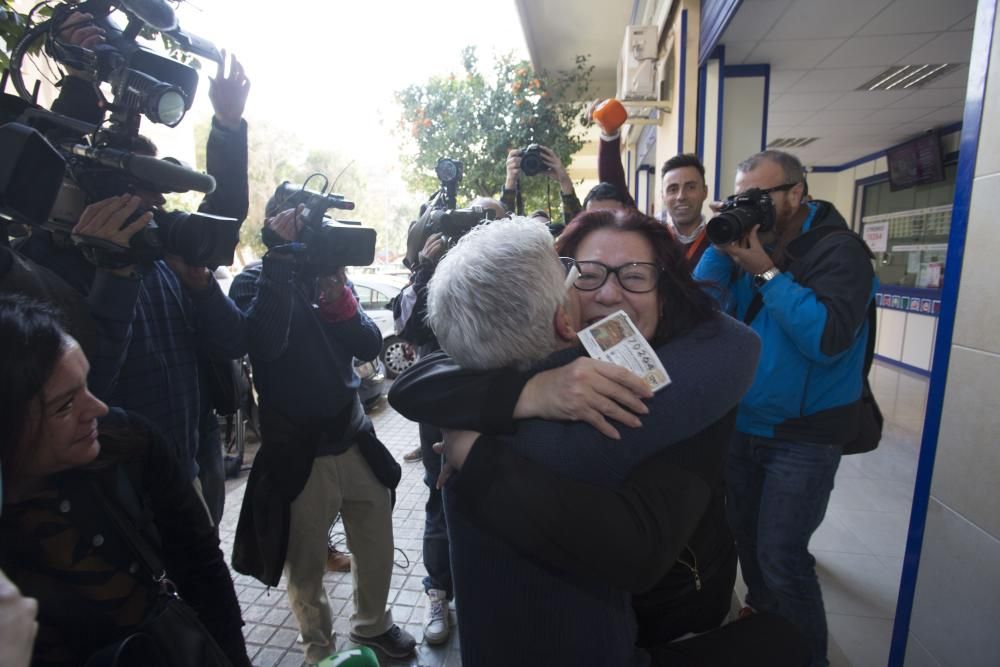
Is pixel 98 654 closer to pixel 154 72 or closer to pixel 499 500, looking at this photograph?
pixel 499 500

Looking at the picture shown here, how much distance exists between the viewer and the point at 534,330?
92 cm

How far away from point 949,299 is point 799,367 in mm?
448

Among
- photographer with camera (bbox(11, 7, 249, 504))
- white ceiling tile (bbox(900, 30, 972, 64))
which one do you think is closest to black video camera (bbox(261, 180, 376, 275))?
photographer with camera (bbox(11, 7, 249, 504))

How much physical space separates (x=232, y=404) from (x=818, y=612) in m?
2.29

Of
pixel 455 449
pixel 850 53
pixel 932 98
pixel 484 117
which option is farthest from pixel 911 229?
pixel 455 449

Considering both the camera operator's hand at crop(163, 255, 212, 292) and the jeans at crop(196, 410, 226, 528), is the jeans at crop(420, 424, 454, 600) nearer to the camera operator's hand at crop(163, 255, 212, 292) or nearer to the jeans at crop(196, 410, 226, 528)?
the jeans at crop(196, 410, 226, 528)

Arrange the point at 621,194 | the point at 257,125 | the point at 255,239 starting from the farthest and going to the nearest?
the point at 257,125, the point at 255,239, the point at 621,194

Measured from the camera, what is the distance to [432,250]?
2.03 meters

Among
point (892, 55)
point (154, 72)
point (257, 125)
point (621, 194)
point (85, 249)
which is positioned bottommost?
point (85, 249)

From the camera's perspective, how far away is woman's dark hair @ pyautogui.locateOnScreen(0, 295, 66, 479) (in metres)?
0.92

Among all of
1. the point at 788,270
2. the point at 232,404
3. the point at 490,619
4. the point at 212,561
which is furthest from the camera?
the point at 232,404

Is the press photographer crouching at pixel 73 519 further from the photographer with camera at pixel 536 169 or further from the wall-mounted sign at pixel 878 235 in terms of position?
the wall-mounted sign at pixel 878 235

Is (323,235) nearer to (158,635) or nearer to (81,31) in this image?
(81,31)

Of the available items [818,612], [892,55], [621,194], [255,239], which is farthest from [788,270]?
[255,239]
